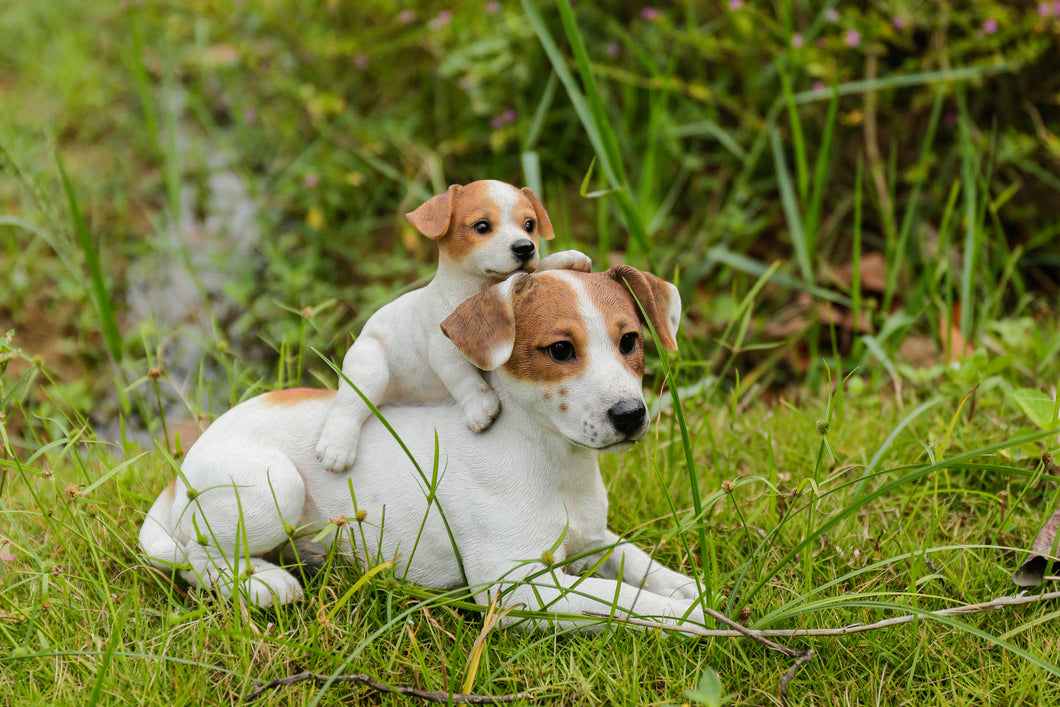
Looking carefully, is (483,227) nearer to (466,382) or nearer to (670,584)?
(466,382)

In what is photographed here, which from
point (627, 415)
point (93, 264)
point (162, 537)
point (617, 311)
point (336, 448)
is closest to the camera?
point (627, 415)

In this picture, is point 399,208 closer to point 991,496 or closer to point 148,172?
point 148,172

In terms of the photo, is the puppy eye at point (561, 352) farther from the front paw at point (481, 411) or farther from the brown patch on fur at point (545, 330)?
the front paw at point (481, 411)

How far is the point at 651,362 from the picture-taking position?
3.72 metres

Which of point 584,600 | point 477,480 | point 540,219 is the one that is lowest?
point 584,600

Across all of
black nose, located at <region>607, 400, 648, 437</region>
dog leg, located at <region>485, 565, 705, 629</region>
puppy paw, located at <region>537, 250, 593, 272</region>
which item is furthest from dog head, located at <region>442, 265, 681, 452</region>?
dog leg, located at <region>485, 565, 705, 629</region>

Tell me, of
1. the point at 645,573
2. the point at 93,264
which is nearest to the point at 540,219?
the point at 645,573

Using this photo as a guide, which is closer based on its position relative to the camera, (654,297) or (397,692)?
(397,692)

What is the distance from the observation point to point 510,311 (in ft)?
6.57

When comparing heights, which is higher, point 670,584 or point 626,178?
point 626,178

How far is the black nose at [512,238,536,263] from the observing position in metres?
2.08

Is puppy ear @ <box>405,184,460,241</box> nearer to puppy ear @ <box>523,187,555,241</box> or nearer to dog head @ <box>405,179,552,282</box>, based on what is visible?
dog head @ <box>405,179,552,282</box>

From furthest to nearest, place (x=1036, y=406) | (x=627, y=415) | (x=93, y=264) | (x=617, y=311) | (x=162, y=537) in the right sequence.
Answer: (x=93, y=264), (x=1036, y=406), (x=162, y=537), (x=617, y=311), (x=627, y=415)

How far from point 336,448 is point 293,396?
23 cm
